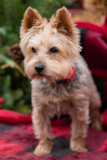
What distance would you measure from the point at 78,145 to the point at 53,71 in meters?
1.05

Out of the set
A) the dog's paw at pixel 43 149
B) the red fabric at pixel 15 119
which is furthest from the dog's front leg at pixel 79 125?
the red fabric at pixel 15 119

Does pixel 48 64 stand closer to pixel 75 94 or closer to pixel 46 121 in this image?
pixel 75 94

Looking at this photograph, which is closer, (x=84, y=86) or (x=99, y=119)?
(x=84, y=86)

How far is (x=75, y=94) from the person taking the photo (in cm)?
220

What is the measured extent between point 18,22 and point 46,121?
8.15ft

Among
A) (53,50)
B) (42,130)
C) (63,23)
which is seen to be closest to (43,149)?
(42,130)

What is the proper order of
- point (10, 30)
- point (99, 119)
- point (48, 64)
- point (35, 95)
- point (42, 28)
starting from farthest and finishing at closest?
point (10, 30)
point (99, 119)
point (35, 95)
point (42, 28)
point (48, 64)

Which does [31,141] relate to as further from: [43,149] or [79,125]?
[79,125]

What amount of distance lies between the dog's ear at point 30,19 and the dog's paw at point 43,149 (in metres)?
1.41

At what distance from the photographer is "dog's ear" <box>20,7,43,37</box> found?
2062mm

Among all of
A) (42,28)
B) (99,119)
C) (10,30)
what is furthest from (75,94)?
(10,30)

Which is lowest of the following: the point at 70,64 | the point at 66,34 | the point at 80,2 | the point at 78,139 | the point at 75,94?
the point at 78,139

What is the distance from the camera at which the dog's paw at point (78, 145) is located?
2302 millimetres

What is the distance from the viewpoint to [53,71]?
74.3 inches
